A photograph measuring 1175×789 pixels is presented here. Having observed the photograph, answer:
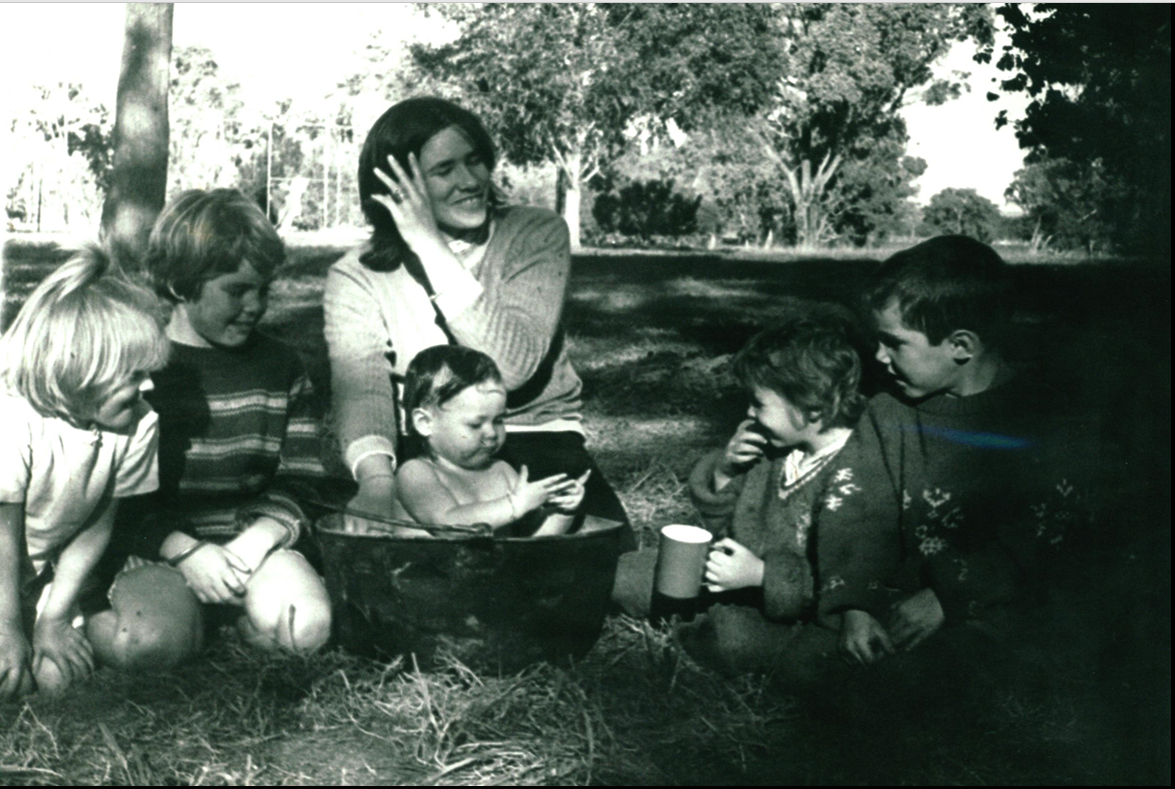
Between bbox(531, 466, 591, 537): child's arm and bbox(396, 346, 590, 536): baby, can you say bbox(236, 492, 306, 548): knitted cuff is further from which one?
Answer: bbox(531, 466, 591, 537): child's arm

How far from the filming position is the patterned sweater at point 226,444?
263cm

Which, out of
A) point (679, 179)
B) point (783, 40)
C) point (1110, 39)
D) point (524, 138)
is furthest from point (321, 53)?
point (1110, 39)

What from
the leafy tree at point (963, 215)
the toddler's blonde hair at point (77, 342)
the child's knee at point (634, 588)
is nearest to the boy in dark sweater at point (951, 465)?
the leafy tree at point (963, 215)

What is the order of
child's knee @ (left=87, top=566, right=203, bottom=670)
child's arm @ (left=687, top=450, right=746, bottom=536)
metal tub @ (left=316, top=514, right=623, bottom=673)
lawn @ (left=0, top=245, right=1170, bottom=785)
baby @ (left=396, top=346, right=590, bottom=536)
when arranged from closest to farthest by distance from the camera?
lawn @ (left=0, top=245, right=1170, bottom=785) < metal tub @ (left=316, top=514, right=623, bottom=673) < child's knee @ (left=87, top=566, right=203, bottom=670) < baby @ (left=396, top=346, right=590, bottom=536) < child's arm @ (left=687, top=450, right=746, bottom=536)

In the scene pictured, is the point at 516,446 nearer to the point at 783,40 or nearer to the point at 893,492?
the point at 893,492

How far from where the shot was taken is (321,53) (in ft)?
8.91

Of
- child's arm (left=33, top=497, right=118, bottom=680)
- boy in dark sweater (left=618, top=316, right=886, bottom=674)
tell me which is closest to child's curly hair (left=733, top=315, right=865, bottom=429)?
boy in dark sweater (left=618, top=316, right=886, bottom=674)

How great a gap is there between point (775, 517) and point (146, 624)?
1342 millimetres

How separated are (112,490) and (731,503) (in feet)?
4.40

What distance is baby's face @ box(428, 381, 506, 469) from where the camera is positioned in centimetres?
252

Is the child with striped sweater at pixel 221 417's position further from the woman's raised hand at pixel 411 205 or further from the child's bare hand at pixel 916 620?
the child's bare hand at pixel 916 620

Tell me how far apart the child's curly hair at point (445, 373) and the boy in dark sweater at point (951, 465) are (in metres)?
0.79

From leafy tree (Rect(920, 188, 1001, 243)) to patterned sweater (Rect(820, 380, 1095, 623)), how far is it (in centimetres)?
40

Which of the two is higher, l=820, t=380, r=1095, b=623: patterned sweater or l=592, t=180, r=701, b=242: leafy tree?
l=592, t=180, r=701, b=242: leafy tree
